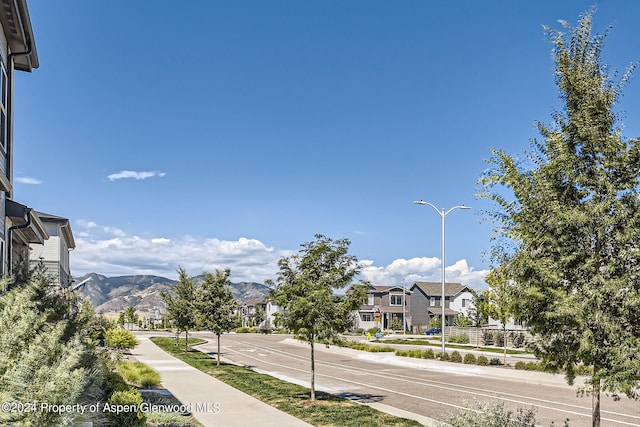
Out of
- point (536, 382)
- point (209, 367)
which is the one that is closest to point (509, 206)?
point (536, 382)

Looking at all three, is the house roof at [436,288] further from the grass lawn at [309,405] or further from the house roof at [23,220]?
the house roof at [23,220]

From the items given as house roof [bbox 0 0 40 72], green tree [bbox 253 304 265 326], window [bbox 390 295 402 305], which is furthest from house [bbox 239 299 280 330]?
house roof [bbox 0 0 40 72]

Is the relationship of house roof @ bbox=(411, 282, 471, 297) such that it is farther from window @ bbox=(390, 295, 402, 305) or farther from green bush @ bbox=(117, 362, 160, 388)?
green bush @ bbox=(117, 362, 160, 388)

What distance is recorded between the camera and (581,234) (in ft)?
24.5

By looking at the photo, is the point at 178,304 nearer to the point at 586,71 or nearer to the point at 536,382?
the point at 536,382

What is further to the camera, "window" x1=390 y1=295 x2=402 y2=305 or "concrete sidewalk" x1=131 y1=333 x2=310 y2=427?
"window" x1=390 y1=295 x2=402 y2=305

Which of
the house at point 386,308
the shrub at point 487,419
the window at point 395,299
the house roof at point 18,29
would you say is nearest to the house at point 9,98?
the house roof at point 18,29

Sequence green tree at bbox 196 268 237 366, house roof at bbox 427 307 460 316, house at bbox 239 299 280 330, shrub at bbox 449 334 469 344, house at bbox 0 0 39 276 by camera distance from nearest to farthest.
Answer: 1. house at bbox 0 0 39 276
2. green tree at bbox 196 268 237 366
3. shrub at bbox 449 334 469 344
4. house roof at bbox 427 307 460 316
5. house at bbox 239 299 280 330

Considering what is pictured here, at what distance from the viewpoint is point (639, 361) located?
6691 mm

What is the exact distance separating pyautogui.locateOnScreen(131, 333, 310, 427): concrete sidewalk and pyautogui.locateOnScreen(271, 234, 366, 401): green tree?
2.27 metres

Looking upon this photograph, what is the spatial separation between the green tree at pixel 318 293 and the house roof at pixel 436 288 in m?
66.4

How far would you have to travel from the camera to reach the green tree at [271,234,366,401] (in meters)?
16.2

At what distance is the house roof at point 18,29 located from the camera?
33.2 ft

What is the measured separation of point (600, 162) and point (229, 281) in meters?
23.4
